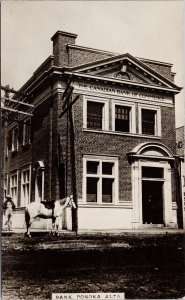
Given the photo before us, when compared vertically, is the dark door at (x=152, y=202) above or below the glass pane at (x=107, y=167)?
below

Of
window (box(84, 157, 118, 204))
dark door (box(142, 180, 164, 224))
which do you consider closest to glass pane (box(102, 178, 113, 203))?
window (box(84, 157, 118, 204))

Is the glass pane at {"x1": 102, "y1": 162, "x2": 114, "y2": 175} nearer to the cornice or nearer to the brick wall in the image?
the brick wall

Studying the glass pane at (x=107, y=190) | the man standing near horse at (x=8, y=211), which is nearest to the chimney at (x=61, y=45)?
the glass pane at (x=107, y=190)

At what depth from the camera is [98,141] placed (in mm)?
7078

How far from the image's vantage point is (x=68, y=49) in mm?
7184

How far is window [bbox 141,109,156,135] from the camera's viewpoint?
747 centimetres

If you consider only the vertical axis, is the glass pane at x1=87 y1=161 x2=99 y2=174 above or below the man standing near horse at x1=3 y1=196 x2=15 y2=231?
above

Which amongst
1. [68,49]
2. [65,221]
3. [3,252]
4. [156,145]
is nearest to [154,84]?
[156,145]

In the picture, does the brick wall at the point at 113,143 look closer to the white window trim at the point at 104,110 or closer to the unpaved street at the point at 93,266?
the white window trim at the point at 104,110

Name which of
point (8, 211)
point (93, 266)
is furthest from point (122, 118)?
point (93, 266)

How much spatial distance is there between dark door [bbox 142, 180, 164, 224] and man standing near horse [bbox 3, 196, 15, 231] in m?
2.46

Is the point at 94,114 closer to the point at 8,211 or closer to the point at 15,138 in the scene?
the point at 15,138

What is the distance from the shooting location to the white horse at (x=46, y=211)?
6.48 meters

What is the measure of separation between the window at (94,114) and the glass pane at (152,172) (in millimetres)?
1273
